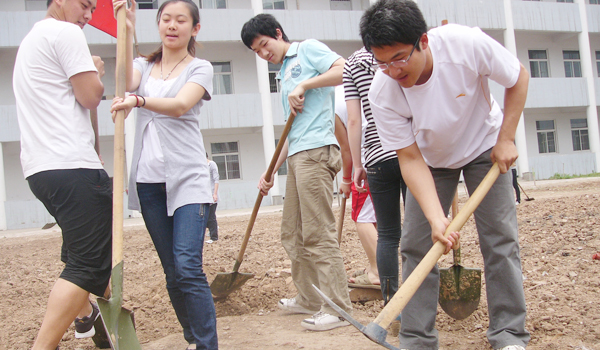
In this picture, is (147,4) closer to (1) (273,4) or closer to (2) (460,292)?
(1) (273,4)

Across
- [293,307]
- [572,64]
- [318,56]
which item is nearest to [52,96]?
[318,56]

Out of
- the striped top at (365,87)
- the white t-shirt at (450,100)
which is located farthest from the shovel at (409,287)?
the striped top at (365,87)

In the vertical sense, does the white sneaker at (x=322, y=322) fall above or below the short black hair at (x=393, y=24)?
below

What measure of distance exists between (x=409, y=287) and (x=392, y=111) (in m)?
0.75

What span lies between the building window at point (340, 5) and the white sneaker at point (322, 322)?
60.9ft

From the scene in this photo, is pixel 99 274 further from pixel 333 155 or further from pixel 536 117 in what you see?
pixel 536 117

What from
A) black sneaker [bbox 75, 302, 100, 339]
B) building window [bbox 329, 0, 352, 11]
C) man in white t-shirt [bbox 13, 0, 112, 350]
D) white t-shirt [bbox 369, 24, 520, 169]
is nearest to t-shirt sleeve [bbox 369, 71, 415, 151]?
white t-shirt [bbox 369, 24, 520, 169]

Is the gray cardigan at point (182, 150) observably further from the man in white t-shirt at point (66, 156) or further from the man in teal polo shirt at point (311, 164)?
the man in teal polo shirt at point (311, 164)

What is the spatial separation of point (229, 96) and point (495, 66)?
1561 centimetres

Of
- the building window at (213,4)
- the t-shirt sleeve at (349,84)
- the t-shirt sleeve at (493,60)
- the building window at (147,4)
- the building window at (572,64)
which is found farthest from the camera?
the building window at (572,64)

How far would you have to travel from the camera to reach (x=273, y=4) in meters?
19.4

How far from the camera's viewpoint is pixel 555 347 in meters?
2.39

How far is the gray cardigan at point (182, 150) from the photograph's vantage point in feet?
7.89

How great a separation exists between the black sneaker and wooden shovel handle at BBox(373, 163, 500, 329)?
1801 millimetres
